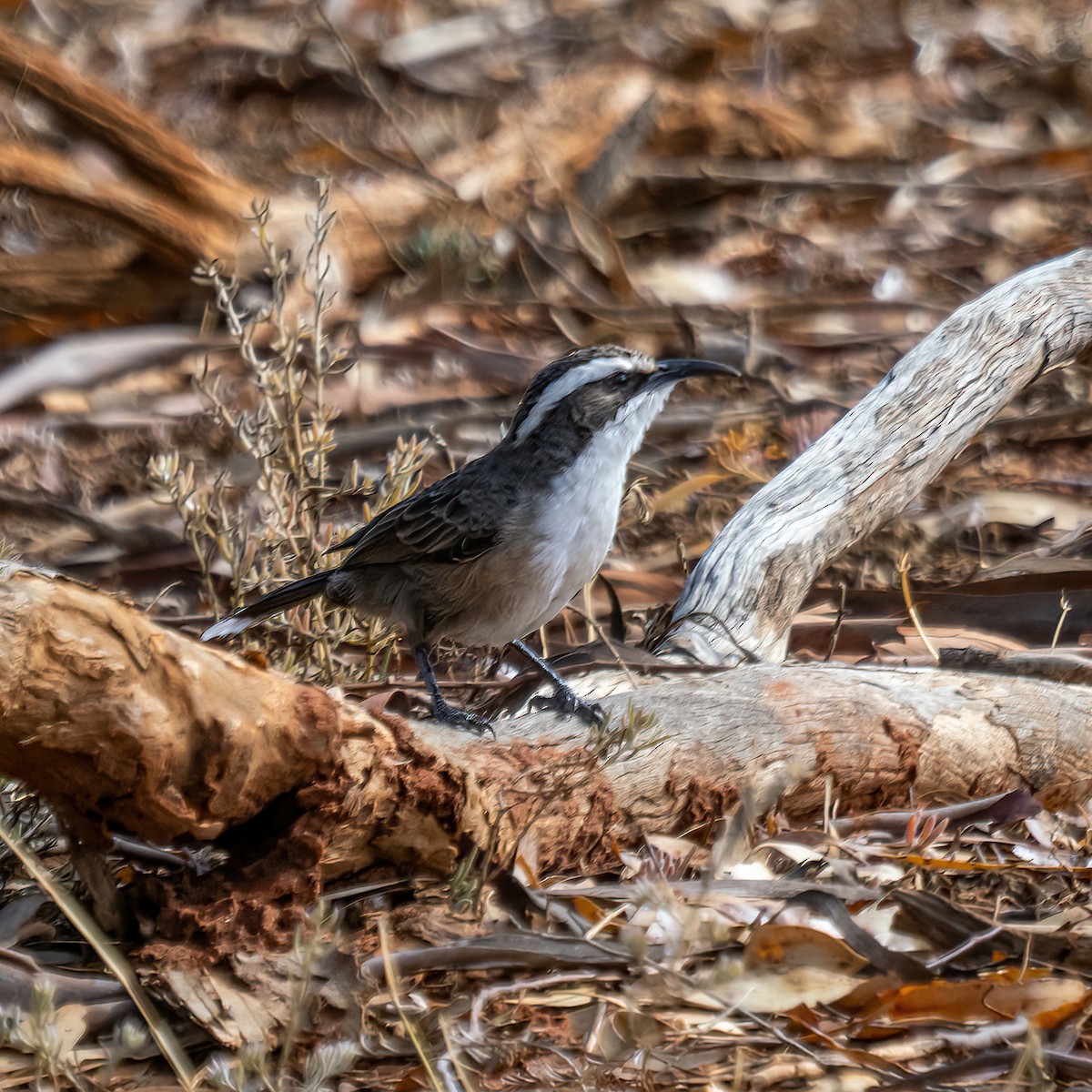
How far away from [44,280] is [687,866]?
630 cm

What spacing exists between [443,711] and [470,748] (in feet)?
3.25

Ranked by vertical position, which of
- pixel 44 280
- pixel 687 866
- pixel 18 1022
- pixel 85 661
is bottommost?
pixel 687 866

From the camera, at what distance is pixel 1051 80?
40.9ft

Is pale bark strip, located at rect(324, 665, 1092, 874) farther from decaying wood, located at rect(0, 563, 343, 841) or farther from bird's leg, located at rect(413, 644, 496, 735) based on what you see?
decaying wood, located at rect(0, 563, 343, 841)

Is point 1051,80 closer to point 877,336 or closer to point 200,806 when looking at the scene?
point 877,336

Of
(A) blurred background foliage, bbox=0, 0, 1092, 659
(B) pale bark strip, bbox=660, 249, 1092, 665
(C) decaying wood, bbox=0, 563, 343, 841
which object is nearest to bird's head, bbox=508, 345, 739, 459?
(B) pale bark strip, bbox=660, 249, 1092, 665

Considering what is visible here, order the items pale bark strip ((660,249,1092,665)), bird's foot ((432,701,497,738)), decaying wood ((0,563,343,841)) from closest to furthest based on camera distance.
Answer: decaying wood ((0,563,343,841)), bird's foot ((432,701,497,738)), pale bark strip ((660,249,1092,665))

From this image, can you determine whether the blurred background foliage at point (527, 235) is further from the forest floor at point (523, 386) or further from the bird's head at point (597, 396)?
the bird's head at point (597, 396)

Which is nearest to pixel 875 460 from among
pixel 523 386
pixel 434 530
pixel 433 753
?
pixel 434 530

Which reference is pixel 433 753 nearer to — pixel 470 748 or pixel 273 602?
pixel 470 748

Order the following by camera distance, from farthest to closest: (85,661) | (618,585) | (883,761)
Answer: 1. (618,585)
2. (883,761)
3. (85,661)

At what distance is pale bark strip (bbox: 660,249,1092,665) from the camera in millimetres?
5562

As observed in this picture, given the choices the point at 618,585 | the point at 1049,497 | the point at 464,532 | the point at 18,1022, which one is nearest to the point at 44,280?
the point at 618,585

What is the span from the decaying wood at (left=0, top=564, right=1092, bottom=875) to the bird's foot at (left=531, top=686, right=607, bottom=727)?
58 mm
